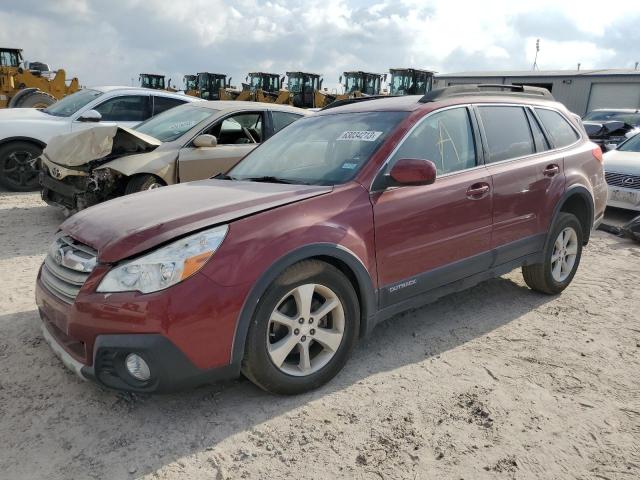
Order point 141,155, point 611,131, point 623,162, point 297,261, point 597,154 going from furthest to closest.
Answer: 1. point 611,131
2. point 623,162
3. point 141,155
4. point 597,154
5. point 297,261

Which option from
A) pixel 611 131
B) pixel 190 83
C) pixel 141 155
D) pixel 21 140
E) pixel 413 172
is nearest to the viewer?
pixel 413 172

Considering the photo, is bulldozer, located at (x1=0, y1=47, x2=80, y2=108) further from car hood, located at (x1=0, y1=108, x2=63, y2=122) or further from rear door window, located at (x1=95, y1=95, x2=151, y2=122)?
rear door window, located at (x1=95, y1=95, x2=151, y2=122)

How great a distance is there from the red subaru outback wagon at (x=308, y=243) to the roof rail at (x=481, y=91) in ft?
0.09

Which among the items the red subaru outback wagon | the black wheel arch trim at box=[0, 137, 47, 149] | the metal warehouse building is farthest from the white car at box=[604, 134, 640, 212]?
the metal warehouse building

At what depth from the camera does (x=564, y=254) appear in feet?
15.5

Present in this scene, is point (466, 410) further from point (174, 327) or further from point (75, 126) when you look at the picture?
point (75, 126)

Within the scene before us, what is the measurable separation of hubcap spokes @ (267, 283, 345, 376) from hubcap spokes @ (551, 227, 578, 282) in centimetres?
249

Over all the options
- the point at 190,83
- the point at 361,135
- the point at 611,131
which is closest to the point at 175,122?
the point at 361,135

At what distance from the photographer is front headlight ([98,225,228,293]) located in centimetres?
251

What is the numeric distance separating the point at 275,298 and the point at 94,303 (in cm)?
89

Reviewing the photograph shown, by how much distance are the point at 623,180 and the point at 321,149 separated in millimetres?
6677

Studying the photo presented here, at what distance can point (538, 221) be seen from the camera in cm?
426

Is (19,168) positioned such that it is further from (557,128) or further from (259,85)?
(259,85)

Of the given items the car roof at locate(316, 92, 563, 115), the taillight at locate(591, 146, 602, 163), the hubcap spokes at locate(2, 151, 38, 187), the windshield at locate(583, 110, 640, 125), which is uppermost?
the windshield at locate(583, 110, 640, 125)
